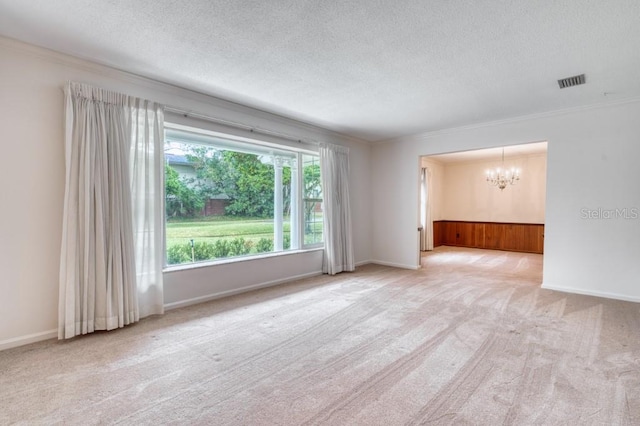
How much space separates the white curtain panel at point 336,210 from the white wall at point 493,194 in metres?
5.31

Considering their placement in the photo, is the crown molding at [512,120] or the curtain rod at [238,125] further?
the crown molding at [512,120]

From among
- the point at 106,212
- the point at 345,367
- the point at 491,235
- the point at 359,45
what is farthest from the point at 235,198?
the point at 491,235

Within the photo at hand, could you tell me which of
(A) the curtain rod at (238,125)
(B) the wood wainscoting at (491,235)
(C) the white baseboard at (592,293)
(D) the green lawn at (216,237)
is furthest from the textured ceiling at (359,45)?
(B) the wood wainscoting at (491,235)

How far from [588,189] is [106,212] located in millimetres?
5873

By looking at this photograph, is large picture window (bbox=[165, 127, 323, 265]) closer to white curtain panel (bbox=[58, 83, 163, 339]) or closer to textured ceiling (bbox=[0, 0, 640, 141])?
white curtain panel (bbox=[58, 83, 163, 339])

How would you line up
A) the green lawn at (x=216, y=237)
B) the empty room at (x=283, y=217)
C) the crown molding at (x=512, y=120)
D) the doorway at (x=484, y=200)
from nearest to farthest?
the empty room at (x=283, y=217) → the green lawn at (x=216, y=237) → the crown molding at (x=512, y=120) → the doorway at (x=484, y=200)

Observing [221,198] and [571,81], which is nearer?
[571,81]

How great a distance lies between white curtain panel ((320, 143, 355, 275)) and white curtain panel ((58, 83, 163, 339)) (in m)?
2.74

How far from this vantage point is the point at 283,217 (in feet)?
16.5

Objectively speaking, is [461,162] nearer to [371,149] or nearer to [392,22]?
[371,149]

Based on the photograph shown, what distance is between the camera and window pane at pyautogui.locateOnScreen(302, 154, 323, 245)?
17.4ft

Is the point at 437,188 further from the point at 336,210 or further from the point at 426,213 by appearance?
the point at 336,210

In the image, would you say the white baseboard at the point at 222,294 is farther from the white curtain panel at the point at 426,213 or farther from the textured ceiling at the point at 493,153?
the white curtain panel at the point at 426,213

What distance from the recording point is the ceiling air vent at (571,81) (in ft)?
10.5
